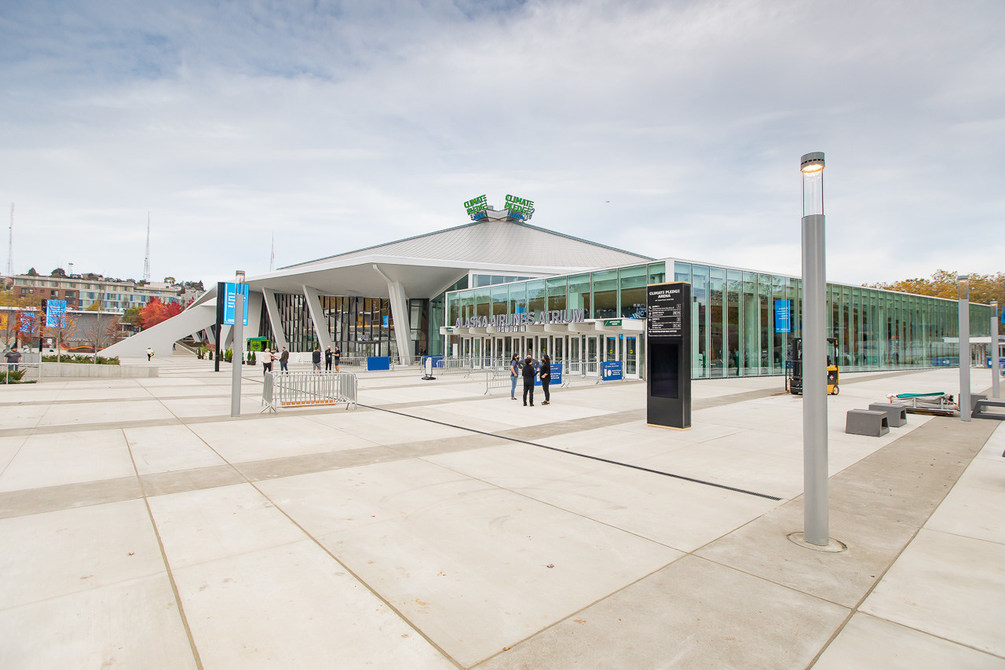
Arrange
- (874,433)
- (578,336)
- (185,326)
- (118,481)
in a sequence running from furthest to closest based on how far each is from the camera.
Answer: (185,326) → (578,336) → (874,433) → (118,481)

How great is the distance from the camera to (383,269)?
138 ft

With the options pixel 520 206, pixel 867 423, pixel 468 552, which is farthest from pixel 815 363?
pixel 520 206

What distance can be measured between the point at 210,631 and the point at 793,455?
900 centimetres

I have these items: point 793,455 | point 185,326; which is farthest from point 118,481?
point 185,326

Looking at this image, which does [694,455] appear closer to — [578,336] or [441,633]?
[441,633]

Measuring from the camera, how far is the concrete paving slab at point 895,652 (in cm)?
309

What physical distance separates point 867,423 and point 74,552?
43.2ft

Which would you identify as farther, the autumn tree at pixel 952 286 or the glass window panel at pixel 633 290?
the autumn tree at pixel 952 286

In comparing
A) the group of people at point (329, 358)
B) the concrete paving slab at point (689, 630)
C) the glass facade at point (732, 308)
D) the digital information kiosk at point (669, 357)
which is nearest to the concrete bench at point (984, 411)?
the digital information kiosk at point (669, 357)

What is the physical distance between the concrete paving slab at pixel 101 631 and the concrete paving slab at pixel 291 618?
0.14 metres

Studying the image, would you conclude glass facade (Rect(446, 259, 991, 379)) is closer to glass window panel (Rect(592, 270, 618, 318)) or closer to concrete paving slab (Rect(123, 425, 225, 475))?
glass window panel (Rect(592, 270, 618, 318))

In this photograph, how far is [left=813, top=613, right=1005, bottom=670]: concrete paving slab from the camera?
3090 mm

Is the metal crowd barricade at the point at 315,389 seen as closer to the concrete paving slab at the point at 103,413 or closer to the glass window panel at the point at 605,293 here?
the concrete paving slab at the point at 103,413

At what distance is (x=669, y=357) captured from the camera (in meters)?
11.9
